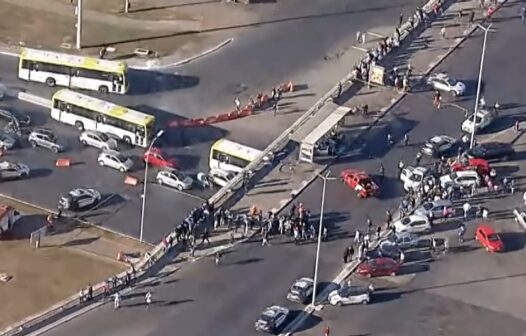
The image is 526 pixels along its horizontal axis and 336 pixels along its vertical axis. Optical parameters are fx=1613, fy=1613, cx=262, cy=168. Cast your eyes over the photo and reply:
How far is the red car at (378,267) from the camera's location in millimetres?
104250

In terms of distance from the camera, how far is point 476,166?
380 ft

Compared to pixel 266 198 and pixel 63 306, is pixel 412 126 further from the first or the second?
pixel 63 306

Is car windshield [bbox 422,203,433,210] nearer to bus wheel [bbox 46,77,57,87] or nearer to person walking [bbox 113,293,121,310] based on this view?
person walking [bbox 113,293,121,310]

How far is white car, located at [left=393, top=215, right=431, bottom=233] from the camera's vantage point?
109 m

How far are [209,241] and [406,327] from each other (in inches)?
595

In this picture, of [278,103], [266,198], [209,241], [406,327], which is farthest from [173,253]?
[278,103]

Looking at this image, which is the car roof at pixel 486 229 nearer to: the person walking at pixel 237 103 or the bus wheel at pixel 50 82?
the person walking at pixel 237 103

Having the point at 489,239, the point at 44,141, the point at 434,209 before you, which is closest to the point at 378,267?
the point at 434,209

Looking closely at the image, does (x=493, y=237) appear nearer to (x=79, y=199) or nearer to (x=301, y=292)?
(x=301, y=292)

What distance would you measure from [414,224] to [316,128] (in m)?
13.1

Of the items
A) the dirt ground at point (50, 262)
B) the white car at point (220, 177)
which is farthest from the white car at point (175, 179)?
the dirt ground at point (50, 262)

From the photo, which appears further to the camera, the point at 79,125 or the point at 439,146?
the point at 79,125

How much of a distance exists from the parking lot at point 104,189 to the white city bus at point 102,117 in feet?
4.04

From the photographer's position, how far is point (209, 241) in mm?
107188
